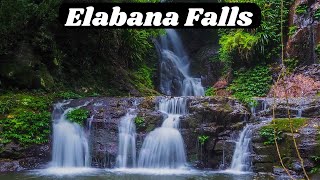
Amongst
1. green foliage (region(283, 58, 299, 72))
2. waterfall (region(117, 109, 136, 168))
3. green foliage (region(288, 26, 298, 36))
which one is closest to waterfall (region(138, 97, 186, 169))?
waterfall (region(117, 109, 136, 168))

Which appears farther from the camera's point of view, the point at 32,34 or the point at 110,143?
the point at 32,34

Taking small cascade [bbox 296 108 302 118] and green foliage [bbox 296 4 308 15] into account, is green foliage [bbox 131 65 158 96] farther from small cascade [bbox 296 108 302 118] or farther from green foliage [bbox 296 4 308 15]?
small cascade [bbox 296 108 302 118]

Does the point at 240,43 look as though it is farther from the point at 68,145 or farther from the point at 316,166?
the point at 68,145

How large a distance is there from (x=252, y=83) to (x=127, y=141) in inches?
276

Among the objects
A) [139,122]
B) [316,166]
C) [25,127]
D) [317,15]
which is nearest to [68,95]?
[25,127]

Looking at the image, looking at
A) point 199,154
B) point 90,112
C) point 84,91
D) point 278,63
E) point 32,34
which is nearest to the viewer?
point 199,154

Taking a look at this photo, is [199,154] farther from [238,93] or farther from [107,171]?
[238,93]

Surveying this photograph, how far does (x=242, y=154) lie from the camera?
839 cm

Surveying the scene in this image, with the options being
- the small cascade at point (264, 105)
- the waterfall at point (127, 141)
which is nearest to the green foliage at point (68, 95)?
the waterfall at point (127, 141)

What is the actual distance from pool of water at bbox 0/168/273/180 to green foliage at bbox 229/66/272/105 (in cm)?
636

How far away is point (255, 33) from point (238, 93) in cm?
259

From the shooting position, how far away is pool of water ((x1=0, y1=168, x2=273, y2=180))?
7.39 m

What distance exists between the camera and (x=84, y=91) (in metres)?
12.8

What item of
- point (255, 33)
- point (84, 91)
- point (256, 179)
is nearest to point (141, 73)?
point (84, 91)
